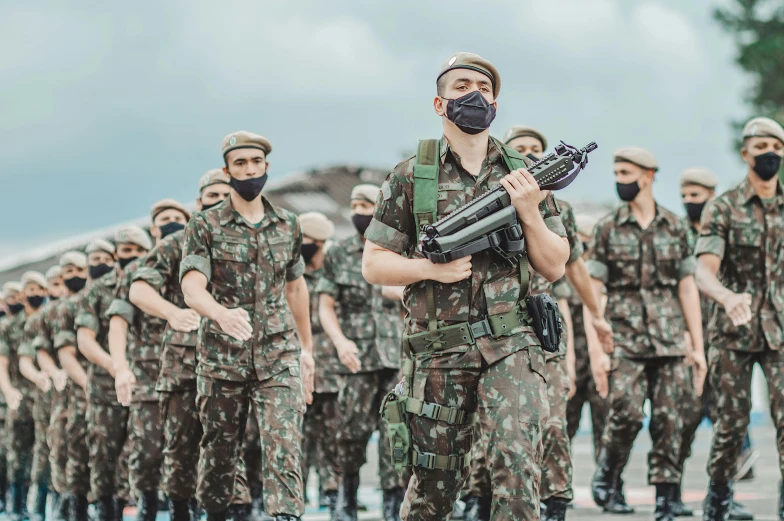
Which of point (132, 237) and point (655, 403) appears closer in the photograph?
point (655, 403)

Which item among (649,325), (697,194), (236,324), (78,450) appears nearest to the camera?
(236,324)

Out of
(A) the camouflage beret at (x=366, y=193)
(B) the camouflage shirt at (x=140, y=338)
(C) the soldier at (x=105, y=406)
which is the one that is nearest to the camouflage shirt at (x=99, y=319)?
(C) the soldier at (x=105, y=406)

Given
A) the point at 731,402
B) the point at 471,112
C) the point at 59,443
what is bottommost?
the point at 59,443

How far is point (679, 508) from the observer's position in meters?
9.72

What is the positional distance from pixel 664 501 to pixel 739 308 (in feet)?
5.69

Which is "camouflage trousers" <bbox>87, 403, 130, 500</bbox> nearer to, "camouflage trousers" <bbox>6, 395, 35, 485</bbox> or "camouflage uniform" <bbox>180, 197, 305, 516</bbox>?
"camouflage uniform" <bbox>180, 197, 305, 516</bbox>

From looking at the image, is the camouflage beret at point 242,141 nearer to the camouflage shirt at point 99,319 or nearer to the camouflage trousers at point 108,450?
the camouflage shirt at point 99,319

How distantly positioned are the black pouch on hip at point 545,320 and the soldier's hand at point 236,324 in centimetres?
199

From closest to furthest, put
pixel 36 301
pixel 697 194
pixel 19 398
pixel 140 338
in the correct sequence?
pixel 140 338 → pixel 697 194 → pixel 19 398 → pixel 36 301

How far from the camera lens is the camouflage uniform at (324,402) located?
36.0ft

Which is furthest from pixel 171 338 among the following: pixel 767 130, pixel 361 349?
pixel 767 130

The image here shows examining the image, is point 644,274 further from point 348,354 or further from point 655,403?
point 348,354

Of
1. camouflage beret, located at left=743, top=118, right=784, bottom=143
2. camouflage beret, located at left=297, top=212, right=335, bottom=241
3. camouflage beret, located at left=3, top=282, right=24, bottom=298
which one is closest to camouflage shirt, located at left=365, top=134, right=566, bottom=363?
camouflage beret, located at left=743, top=118, right=784, bottom=143

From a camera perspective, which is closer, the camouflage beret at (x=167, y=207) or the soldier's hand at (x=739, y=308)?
the soldier's hand at (x=739, y=308)
